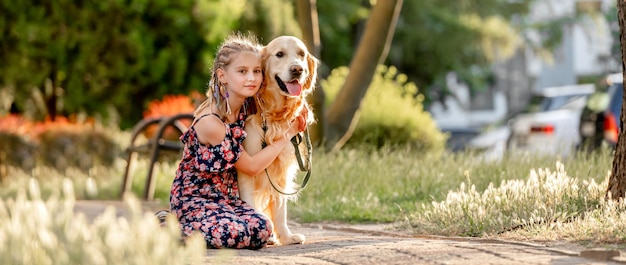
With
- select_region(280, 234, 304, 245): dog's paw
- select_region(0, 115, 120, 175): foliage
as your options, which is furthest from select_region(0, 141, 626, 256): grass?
select_region(0, 115, 120, 175): foliage

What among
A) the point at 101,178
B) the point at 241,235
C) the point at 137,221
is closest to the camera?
the point at 137,221

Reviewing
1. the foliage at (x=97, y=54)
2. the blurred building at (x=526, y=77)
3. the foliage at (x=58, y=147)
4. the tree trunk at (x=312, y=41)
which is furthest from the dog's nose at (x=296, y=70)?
the blurred building at (x=526, y=77)

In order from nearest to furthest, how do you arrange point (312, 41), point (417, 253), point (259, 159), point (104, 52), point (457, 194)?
point (417, 253), point (259, 159), point (457, 194), point (312, 41), point (104, 52)

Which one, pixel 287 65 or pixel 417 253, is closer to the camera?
pixel 417 253

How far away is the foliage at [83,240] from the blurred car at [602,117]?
501 inches

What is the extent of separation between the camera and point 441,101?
38375 millimetres

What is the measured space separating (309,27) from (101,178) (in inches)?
129

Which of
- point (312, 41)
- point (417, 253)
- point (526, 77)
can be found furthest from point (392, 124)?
point (526, 77)

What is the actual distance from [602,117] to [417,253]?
11.9 metres

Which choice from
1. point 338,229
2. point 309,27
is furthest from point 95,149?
point 338,229

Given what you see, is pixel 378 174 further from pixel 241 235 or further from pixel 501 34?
pixel 501 34

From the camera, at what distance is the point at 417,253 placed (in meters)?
6.21

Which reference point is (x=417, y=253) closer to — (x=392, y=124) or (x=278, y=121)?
(x=278, y=121)

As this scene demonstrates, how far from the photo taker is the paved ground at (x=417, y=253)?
598 centimetres
